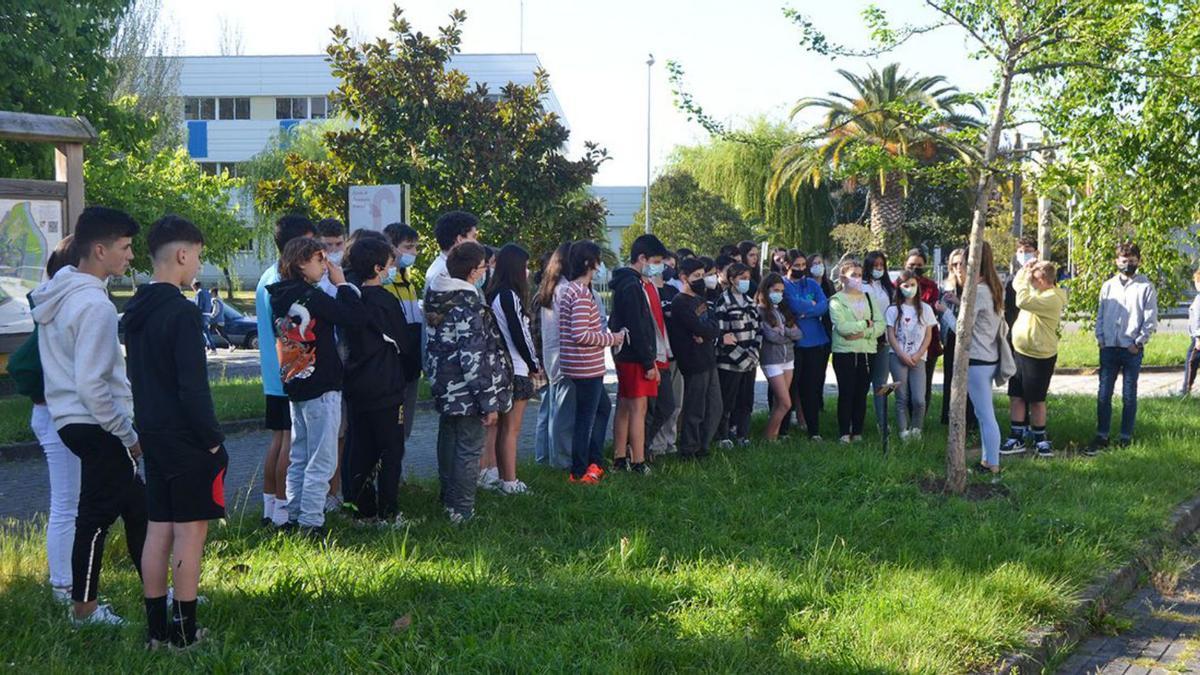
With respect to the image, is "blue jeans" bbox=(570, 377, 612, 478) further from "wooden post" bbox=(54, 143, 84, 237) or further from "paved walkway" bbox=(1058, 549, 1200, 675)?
"wooden post" bbox=(54, 143, 84, 237)

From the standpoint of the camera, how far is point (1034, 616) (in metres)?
5.81

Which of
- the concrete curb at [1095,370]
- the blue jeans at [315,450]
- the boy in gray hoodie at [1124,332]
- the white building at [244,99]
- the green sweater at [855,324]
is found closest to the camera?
the blue jeans at [315,450]

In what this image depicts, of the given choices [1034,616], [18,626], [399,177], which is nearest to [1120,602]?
[1034,616]

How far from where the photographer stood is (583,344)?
8945 millimetres

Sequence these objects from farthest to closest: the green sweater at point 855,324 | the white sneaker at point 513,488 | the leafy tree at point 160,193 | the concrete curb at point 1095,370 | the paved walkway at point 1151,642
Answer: the leafy tree at point 160,193 < the concrete curb at point 1095,370 < the green sweater at point 855,324 < the white sneaker at point 513,488 < the paved walkway at point 1151,642

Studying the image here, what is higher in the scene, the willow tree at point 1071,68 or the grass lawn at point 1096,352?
the willow tree at point 1071,68

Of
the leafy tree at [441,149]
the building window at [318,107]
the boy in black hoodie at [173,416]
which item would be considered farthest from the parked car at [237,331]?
the building window at [318,107]

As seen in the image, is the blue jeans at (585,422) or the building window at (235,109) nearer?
the blue jeans at (585,422)

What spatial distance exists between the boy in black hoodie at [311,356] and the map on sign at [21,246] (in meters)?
5.85

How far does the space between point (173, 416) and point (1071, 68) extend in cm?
744

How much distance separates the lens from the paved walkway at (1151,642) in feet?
18.2

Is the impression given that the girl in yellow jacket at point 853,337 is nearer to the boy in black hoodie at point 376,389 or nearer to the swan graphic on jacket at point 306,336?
the boy in black hoodie at point 376,389

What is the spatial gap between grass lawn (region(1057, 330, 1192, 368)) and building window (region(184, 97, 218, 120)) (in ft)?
197

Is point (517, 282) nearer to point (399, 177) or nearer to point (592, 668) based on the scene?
point (592, 668)
